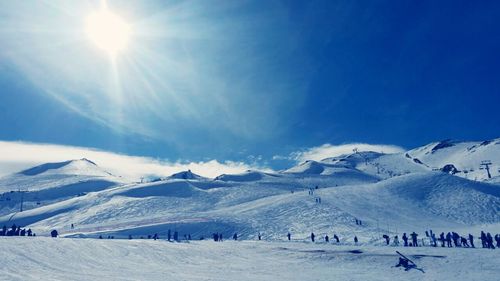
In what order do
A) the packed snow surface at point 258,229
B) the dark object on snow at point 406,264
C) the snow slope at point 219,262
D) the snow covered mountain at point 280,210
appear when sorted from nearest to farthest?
1. the snow slope at point 219,262
2. the packed snow surface at point 258,229
3. the dark object on snow at point 406,264
4. the snow covered mountain at point 280,210

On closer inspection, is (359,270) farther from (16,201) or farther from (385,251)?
(16,201)

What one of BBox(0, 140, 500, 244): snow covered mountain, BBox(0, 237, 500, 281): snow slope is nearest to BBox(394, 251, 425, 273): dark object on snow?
BBox(0, 237, 500, 281): snow slope

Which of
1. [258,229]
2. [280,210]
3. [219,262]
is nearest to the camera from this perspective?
[219,262]

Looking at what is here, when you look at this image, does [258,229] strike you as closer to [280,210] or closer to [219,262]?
[280,210]

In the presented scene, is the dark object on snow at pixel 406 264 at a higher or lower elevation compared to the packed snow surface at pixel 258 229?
lower

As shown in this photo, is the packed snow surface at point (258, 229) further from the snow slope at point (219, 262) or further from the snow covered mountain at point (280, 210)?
the snow covered mountain at point (280, 210)

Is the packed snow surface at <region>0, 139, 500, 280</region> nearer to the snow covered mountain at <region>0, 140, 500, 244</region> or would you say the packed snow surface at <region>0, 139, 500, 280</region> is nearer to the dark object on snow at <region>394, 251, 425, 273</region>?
the snow covered mountain at <region>0, 140, 500, 244</region>

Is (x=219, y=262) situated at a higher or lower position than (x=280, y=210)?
lower

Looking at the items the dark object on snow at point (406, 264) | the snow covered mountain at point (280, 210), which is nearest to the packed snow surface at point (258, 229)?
the snow covered mountain at point (280, 210)

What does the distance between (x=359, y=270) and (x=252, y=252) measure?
9.54m

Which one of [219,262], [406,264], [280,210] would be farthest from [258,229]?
[406,264]

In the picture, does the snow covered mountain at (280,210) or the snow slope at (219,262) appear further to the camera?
the snow covered mountain at (280,210)

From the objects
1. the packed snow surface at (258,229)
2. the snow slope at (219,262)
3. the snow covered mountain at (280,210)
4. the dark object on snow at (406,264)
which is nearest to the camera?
the snow slope at (219,262)

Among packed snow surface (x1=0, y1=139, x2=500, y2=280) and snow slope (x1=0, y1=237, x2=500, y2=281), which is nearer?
snow slope (x1=0, y1=237, x2=500, y2=281)
